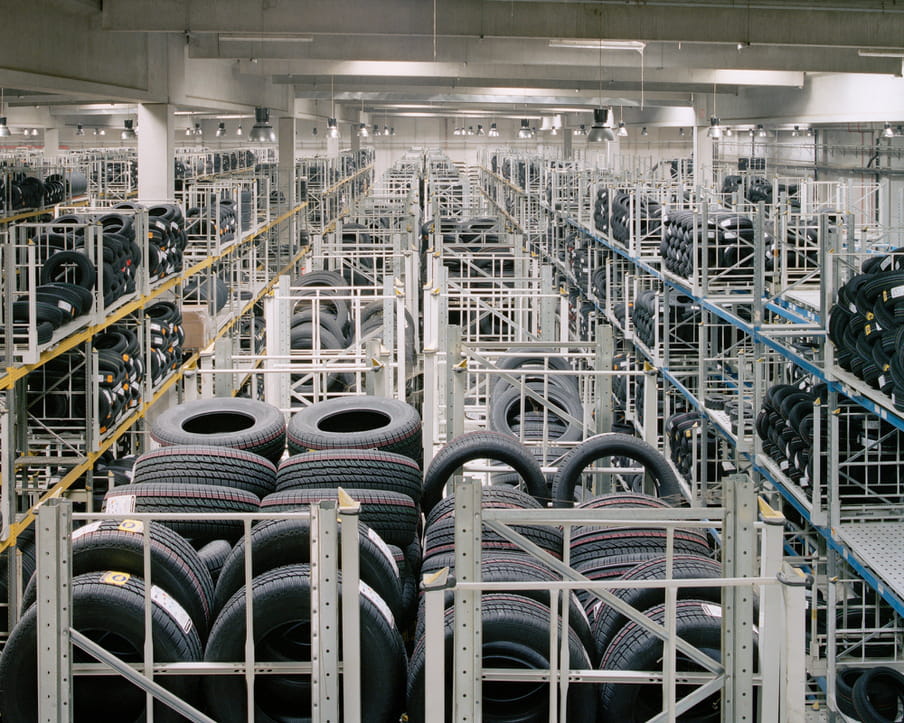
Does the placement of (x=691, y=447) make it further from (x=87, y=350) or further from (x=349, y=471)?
(x=349, y=471)

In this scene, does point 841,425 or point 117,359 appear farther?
point 117,359

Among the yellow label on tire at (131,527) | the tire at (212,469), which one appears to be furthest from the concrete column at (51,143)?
the yellow label on tire at (131,527)

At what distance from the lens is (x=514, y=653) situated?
5.46 metres

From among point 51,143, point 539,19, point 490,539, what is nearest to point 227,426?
point 490,539

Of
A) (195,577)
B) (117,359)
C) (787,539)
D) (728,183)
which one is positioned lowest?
(787,539)

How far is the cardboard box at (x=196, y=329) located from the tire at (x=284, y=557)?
11.1 meters

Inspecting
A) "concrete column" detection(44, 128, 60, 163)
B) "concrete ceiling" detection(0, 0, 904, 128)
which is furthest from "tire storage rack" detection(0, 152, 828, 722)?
"concrete column" detection(44, 128, 60, 163)

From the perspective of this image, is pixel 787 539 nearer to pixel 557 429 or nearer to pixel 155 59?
pixel 557 429

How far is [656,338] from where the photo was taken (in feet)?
47.2

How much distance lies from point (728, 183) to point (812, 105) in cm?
484

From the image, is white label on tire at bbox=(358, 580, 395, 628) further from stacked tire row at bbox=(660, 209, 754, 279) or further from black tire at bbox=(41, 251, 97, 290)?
stacked tire row at bbox=(660, 209, 754, 279)

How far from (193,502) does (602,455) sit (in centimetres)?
368

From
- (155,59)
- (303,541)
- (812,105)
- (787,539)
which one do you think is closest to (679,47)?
(812,105)

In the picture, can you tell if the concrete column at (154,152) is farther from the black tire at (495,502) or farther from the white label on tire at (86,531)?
the white label on tire at (86,531)
